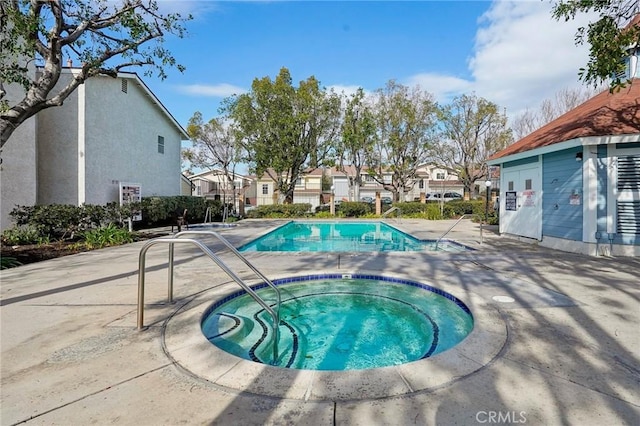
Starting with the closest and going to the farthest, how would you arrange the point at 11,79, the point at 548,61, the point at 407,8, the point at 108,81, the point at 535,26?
the point at 11,79 < the point at 535,26 < the point at 407,8 < the point at 108,81 < the point at 548,61

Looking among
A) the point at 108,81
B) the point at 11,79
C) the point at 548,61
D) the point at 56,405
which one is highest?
the point at 548,61

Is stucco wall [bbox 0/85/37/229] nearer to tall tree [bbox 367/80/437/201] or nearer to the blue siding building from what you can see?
the blue siding building

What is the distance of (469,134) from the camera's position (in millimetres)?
26969

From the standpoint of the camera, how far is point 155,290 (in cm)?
488

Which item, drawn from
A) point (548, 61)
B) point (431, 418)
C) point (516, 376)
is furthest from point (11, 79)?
point (548, 61)

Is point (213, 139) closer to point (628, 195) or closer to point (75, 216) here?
point (75, 216)

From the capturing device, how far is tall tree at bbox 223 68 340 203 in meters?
22.6

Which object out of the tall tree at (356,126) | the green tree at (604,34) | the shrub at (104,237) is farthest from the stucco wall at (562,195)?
the tall tree at (356,126)

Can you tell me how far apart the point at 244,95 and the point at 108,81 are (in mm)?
10599

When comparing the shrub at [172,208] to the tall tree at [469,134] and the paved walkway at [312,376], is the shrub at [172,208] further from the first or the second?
the tall tree at [469,134]

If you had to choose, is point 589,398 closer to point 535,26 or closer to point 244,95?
point 535,26

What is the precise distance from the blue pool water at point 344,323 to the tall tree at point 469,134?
78.1ft

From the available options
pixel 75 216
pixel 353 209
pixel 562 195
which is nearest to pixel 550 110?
pixel 353 209

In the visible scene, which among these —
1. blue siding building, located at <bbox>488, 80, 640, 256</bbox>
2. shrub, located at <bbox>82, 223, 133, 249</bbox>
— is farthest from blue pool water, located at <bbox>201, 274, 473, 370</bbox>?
shrub, located at <bbox>82, 223, 133, 249</bbox>
